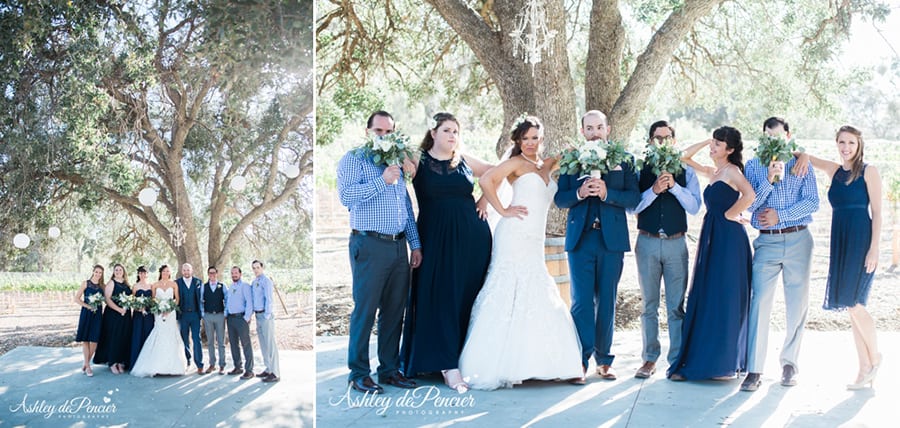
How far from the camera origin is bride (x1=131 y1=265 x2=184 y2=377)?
4812 millimetres

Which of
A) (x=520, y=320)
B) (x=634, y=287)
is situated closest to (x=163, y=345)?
(x=520, y=320)

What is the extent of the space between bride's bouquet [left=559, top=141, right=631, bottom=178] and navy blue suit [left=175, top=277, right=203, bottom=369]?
2.35 m

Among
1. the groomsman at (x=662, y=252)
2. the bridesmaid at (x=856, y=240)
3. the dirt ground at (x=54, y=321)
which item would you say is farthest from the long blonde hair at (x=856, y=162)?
the dirt ground at (x=54, y=321)

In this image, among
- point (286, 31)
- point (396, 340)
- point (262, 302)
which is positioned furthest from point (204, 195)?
point (396, 340)

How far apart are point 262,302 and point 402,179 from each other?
112cm

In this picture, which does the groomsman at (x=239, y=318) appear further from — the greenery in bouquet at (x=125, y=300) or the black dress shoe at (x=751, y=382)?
the black dress shoe at (x=751, y=382)

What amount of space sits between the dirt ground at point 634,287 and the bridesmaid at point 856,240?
3.97 m

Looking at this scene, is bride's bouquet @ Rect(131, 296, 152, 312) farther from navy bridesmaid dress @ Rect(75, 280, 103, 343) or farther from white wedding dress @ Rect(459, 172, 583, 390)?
white wedding dress @ Rect(459, 172, 583, 390)

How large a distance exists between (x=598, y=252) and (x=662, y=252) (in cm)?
43

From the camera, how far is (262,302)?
4781 millimetres

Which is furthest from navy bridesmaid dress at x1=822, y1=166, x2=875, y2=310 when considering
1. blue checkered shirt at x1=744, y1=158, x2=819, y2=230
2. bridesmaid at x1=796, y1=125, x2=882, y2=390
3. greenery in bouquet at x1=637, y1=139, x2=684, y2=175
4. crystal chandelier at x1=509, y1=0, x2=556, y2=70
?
crystal chandelier at x1=509, y1=0, x2=556, y2=70

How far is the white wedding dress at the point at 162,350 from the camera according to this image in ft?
15.8

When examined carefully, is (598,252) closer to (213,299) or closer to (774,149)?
(774,149)

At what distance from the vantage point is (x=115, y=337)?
4844mm
